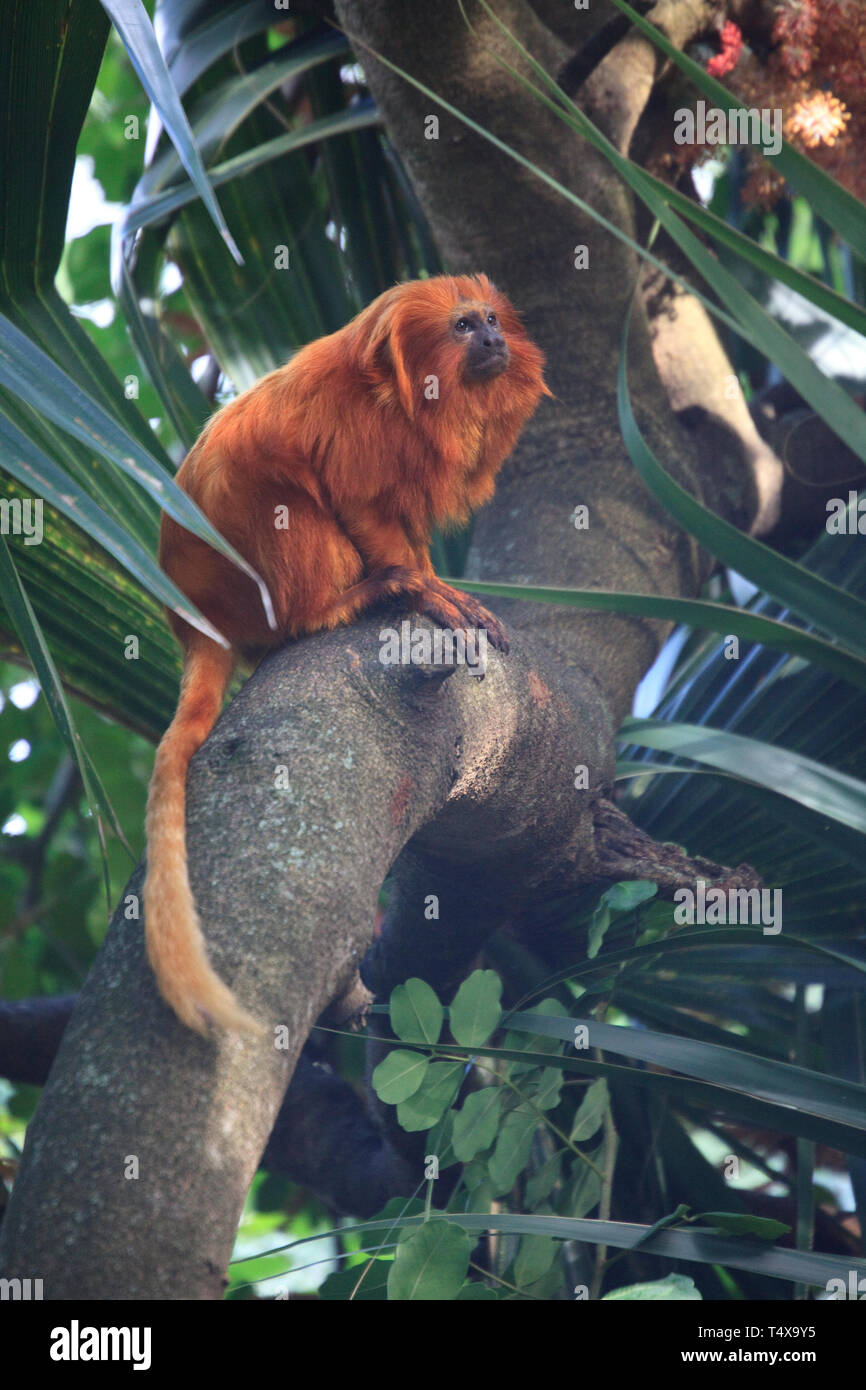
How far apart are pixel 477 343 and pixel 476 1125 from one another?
3.84 ft

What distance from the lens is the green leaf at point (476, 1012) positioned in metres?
1.28

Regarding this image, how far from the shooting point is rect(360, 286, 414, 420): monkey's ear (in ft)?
5.37

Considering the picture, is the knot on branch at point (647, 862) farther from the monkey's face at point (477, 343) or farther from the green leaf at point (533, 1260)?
the monkey's face at point (477, 343)

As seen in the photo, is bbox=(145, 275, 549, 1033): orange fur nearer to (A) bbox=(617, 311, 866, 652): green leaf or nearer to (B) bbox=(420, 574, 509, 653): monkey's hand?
(B) bbox=(420, 574, 509, 653): monkey's hand

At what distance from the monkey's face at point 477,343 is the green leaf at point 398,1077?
106 centimetres

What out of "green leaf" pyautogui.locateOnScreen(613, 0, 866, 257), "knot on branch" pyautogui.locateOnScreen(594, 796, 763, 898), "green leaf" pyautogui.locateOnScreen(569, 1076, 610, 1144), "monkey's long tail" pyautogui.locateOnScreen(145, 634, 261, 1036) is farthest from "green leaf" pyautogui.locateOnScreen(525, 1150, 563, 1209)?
"green leaf" pyautogui.locateOnScreen(613, 0, 866, 257)

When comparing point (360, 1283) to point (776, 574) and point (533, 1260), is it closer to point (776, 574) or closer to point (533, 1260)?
point (533, 1260)

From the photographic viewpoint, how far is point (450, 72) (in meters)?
1.83

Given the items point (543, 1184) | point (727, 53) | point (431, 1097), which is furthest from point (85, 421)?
point (727, 53)

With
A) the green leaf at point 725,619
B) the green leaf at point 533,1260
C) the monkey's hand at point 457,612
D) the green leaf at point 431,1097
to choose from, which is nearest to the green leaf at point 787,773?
the green leaf at point 725,619

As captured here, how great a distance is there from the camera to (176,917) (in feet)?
3.09

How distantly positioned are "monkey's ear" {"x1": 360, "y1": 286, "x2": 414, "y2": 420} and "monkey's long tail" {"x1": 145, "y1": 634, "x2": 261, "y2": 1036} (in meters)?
0.66

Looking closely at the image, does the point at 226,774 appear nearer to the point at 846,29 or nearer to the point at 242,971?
the point at 242,971
